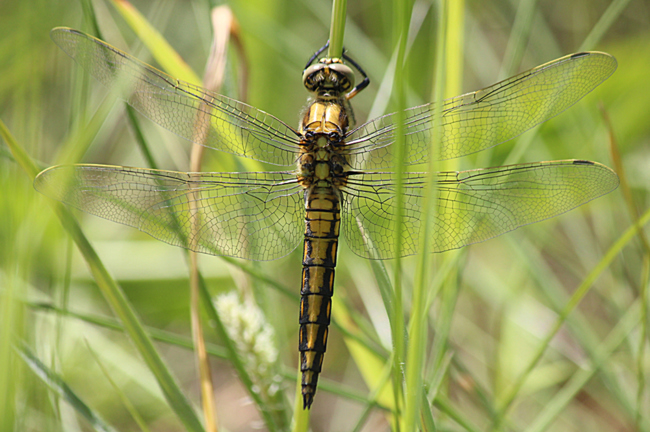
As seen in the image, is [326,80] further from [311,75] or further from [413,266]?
[413,266]

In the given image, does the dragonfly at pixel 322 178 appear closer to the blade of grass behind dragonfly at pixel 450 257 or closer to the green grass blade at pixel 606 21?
the blade of grass behind dragonfly at pixel 450 257

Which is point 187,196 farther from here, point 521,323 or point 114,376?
point 521,323

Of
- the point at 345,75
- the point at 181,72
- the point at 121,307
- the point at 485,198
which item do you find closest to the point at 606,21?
the point at 485,198

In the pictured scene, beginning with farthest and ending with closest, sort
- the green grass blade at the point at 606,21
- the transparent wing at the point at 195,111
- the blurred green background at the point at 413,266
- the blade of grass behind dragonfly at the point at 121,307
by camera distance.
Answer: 1. the blurred green background at the point at 413,266
2. the green grass blade at the point at 606,21
3. the transparent wing at the point at 195,111
4. the blade of grass behind dragonfly at the point at 121,307

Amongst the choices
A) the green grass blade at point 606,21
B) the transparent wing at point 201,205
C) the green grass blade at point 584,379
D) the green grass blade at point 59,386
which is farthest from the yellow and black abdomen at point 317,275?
the green grass blade at point 606,21

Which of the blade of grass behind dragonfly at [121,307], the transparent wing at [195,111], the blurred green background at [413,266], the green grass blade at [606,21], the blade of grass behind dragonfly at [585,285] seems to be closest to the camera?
the blade of grass behind dragonfly at [121,307]

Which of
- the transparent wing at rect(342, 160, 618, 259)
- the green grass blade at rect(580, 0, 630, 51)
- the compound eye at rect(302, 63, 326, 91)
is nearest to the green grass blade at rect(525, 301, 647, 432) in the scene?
the transparent wing at rect(342, 160, 618, 259)
